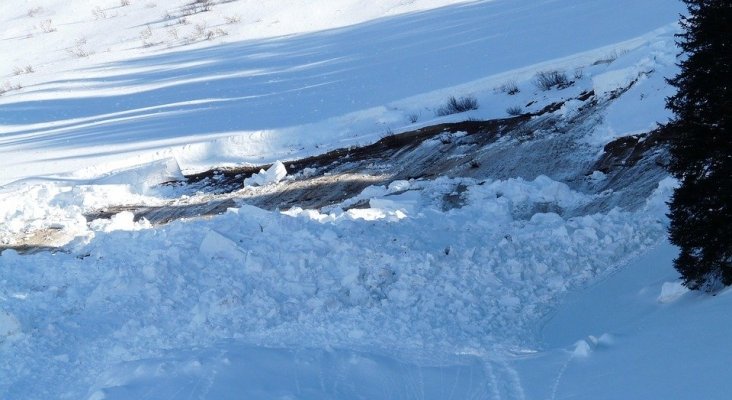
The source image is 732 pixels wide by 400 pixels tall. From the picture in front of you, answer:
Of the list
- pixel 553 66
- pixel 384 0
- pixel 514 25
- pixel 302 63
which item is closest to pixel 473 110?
pixel 553 66

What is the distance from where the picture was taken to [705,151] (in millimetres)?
6023

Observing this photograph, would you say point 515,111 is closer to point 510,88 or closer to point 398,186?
point 510,88

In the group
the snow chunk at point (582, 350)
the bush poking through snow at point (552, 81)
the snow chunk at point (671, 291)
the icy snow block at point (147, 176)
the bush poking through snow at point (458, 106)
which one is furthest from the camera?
Answer: the bush poking through snow at point (458, 106)

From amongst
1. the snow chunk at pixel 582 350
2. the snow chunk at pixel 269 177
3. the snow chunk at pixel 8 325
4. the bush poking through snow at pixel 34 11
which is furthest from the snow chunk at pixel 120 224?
the bush poking through snow at pixel 34 11

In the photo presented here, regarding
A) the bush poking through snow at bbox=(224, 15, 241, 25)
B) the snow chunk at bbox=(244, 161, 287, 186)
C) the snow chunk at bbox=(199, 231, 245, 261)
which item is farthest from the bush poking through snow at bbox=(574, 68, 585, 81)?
the bush poking through snow at bbox=(224, 15, 241, 25)

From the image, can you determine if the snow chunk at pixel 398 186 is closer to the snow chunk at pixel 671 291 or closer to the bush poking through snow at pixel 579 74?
the bush poking through snow at pixel 579 74

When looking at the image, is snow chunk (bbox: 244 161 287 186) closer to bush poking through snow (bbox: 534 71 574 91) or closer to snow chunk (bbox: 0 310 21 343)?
bush poking through snow (bbox: 534 71 574 91)

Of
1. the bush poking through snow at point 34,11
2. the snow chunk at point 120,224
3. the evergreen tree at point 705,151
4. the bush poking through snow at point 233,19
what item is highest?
the bush poking through snow at point 34,11

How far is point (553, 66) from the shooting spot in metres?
17.5

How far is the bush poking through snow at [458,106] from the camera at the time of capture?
53.7 ft

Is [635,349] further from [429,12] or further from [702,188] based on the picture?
[429,12]

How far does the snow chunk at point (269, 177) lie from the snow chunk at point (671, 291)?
8958mm

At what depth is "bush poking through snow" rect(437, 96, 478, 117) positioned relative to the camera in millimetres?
16359

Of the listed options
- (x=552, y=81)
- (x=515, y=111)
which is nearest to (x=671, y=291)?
(x=515, y=111)
